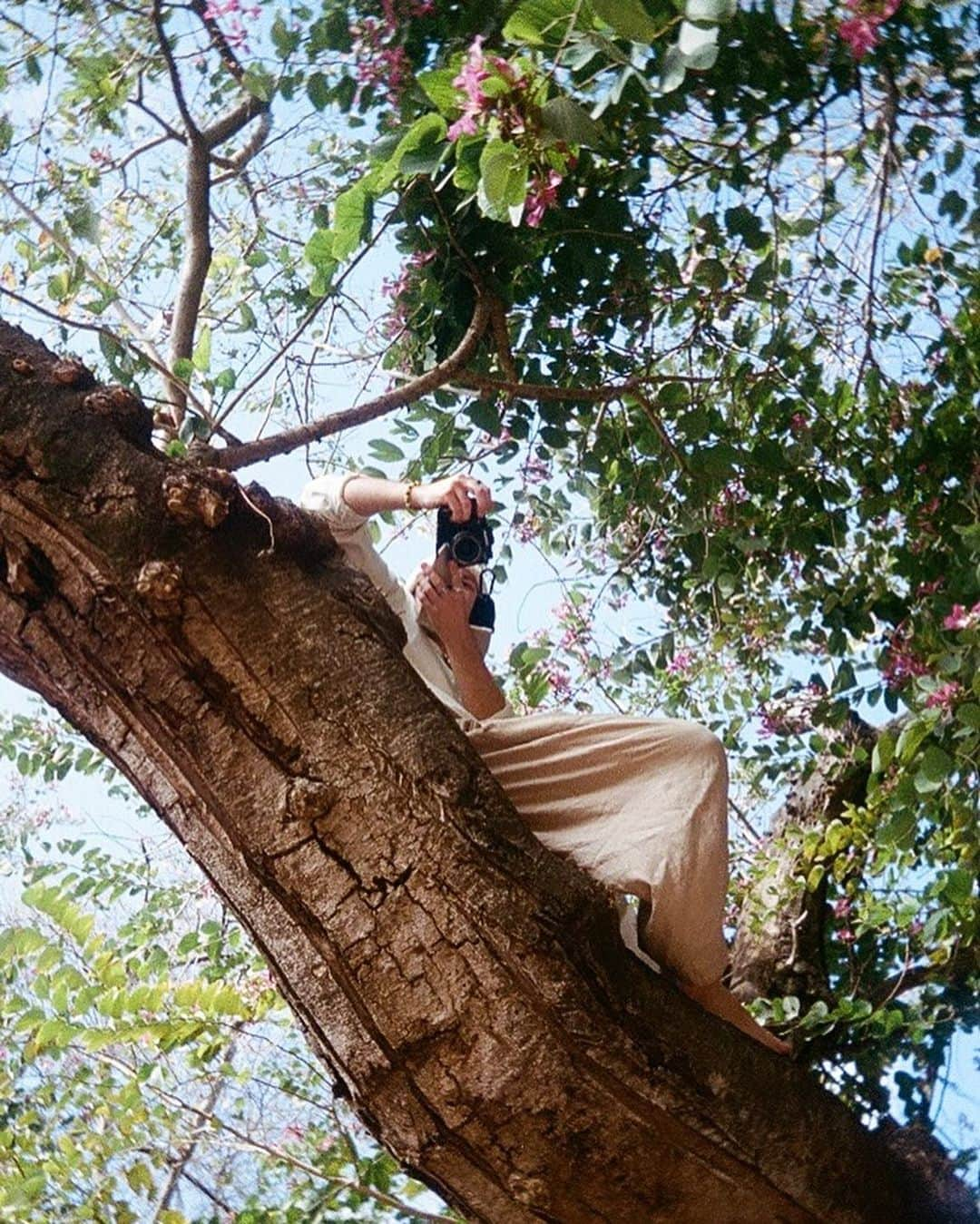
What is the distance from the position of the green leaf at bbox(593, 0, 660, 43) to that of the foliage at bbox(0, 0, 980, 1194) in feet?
0.82

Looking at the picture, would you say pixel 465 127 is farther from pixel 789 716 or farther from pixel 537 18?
pixel 789 716

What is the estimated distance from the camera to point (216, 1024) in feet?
6.44

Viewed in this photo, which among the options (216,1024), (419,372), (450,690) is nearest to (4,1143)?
(216,1024)

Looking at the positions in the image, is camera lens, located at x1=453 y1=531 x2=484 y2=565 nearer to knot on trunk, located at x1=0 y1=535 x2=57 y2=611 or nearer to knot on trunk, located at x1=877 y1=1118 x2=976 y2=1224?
knot on trunk, located at x1=0 y1=535 x2=57 y2=611

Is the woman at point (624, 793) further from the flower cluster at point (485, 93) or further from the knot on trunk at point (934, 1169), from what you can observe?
the flower cluster at point (485, 93)

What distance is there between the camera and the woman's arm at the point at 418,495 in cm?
133

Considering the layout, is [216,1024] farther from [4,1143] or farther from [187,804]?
[187,804]

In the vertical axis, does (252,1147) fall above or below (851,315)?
below

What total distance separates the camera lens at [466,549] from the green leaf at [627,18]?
0.55 m

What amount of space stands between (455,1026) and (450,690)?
0.54 metres

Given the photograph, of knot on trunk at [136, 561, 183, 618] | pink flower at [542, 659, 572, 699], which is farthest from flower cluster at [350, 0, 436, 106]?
pink flower at [542, 659, 572, 699]

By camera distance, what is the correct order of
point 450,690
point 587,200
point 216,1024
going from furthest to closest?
point 216,1024, point 587,200, point 450,690

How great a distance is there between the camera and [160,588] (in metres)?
1.14

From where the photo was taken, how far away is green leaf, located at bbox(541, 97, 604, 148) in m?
1.20
